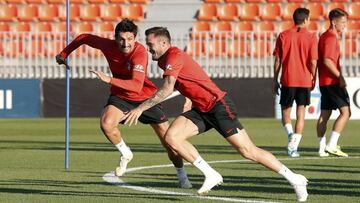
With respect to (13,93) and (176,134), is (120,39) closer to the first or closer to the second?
(176,134)

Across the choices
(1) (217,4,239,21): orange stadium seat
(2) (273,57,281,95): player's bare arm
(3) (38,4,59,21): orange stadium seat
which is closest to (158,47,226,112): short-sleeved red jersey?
(2) (273,57,281,95): player's bare arm

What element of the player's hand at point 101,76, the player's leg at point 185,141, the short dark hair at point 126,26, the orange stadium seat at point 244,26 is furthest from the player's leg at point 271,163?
the orange stadium seat at point 244,26

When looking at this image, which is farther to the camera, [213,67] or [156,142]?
[213,67]

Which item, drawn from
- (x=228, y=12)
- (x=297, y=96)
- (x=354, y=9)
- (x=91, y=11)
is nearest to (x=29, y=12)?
(x=91, y=11)

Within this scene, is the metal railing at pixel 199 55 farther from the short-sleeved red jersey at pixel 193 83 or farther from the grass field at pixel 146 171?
the short-sleeved red jersey at pixel 193 83

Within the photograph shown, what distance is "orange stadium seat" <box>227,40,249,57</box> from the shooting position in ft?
97.5

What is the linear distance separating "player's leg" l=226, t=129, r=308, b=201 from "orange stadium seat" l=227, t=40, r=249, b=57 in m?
19.6

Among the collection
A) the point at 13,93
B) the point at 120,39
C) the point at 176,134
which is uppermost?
Answer: the point at 120,39

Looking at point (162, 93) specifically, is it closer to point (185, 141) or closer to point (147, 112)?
point (185, 141)

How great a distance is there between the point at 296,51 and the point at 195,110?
6473 mm

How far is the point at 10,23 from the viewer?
3378cm


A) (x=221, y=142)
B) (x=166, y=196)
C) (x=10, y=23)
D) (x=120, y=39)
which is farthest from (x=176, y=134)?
(x=10, y=23)

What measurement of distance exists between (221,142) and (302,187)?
33.1 ft

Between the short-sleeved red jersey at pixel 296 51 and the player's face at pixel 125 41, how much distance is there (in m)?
4.85
